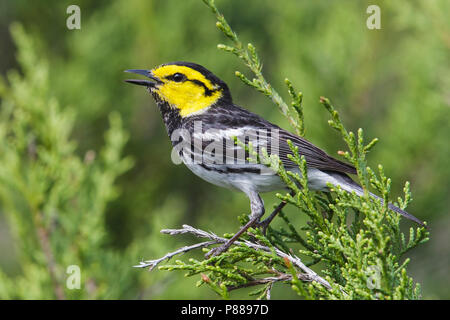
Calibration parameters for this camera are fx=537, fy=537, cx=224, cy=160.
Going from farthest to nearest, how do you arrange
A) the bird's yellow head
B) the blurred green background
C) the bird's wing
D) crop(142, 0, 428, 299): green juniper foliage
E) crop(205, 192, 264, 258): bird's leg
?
the blurred green background → the bird's yellow head → the bird's wing → crop(205, 192, 264, 258): bird's leg → crop(142, 0, 428, 299): green juniper foliage

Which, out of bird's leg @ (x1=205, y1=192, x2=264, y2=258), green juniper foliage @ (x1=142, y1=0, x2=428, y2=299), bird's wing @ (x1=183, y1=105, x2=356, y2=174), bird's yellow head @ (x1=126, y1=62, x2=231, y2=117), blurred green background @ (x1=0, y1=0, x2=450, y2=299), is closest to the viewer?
green juniper foliage @ (x1=142, y1=0, x2=428, y2=299)

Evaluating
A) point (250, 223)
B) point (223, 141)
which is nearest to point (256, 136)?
point (223, 141)

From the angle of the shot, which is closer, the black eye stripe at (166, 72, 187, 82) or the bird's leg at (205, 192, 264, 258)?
the bird's leg at (205, 192, 264, 258)

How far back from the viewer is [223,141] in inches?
123

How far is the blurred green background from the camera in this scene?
4371 millimetres

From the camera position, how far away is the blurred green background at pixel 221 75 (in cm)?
437

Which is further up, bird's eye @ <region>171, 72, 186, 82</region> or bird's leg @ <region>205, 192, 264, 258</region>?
bird's eye @ <region>171, 72, 186, 82</region>

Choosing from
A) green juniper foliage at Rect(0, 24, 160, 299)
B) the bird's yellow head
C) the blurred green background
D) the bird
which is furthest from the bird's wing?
the blurred green background

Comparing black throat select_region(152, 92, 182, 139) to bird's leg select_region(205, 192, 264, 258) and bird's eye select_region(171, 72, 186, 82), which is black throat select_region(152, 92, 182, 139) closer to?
bird's eye select_region(171, 72, 186, 82)

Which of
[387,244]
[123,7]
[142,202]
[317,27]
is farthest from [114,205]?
[387,244]

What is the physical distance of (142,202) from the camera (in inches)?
184

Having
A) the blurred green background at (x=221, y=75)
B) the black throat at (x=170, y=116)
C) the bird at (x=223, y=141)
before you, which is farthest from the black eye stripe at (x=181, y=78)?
the blurred green background at (x=221, y=75)

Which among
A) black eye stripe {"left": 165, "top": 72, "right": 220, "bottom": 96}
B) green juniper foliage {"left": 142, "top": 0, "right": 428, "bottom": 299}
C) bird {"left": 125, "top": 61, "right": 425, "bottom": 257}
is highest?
black eye stripe {"left": 165, "top": 72, "right": 220, "bottom": 96}
